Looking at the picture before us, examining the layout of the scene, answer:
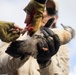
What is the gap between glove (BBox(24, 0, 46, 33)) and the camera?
4.24 m

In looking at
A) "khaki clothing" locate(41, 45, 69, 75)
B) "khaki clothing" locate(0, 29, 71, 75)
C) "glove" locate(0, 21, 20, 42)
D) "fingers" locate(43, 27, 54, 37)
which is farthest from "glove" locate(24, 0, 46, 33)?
"khaki clothing" locate(41, 45, 69, 75)

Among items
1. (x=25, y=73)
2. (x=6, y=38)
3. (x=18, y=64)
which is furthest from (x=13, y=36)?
(x=25, y=73)

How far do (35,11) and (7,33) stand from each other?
0.26 meters

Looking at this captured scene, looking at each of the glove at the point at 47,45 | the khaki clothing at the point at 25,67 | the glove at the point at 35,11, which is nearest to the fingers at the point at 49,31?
the glove at the point at 47,45

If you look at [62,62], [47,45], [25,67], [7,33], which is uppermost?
[7,33]

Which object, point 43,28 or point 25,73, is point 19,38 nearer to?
point 43,28

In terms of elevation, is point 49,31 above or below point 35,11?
below

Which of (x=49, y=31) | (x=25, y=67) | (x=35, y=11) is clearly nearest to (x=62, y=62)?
(x=25, y=67)

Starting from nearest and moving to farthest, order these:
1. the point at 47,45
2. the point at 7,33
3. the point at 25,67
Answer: the point at 7,33 < the point at 47,45 < the point at 25,67

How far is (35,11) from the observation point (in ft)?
14.0

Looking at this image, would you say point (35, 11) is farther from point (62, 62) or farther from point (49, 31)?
point (62, 62)

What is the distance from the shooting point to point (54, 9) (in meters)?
4.63

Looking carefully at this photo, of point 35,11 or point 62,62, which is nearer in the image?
point 35,11

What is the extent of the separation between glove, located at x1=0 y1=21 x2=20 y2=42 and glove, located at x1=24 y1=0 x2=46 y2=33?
0.45ft
